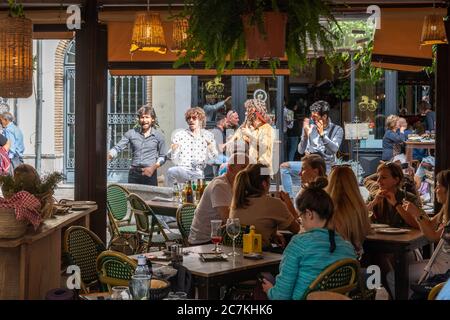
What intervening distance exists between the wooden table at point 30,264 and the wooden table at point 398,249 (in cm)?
251

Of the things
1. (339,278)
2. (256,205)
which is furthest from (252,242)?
(339,278)

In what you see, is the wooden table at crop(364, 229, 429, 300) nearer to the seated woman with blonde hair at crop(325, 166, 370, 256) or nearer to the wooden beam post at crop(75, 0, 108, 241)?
the seated woman with blonde hair at crop(325, 166, 370, 256)

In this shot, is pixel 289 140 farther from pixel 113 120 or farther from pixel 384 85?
pixel 113 120

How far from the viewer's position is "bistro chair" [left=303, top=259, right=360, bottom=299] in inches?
151

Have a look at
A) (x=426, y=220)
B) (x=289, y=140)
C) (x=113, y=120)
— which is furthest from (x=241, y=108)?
(x=426, y=220)

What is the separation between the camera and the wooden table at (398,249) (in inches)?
227

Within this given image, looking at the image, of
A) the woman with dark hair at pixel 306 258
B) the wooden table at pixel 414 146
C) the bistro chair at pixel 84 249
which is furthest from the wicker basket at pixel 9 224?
the wooden table at pixel 414 146

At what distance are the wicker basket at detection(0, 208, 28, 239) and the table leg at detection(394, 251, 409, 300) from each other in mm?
2962

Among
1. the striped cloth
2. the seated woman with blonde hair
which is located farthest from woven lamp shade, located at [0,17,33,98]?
the seated woman with blonde hair

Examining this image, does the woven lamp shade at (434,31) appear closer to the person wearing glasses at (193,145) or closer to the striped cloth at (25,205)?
the striped cloth at (25,205)

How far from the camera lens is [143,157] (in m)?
10.8

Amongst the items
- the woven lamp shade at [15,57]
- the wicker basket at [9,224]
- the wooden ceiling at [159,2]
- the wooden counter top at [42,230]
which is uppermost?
the wooden ceiling at [159,2]

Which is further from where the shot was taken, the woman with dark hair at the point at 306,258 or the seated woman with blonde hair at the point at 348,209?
the seated woman with blonde hair at the point at 348,209

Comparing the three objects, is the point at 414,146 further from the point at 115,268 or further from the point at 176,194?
the point at 115,268
